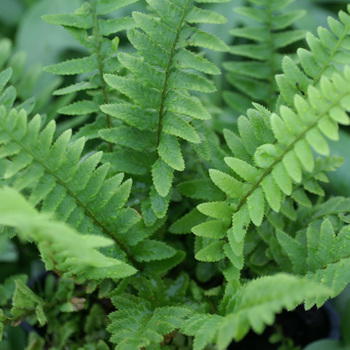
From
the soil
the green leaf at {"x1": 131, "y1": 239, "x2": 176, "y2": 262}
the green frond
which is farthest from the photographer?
the soil

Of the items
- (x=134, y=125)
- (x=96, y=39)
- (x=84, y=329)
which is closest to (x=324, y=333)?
(x=84, y=329)

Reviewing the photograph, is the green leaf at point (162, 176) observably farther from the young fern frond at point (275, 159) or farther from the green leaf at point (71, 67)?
the green leaf at point (71, 67)

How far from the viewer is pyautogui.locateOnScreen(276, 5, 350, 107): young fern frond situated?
838mm

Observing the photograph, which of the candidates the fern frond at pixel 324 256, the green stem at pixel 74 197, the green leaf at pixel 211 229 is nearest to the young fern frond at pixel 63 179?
the green stem at pixel 74 197

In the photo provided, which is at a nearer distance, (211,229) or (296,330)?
(211,229)

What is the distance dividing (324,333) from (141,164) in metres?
0.59

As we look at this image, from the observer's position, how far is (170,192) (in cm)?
90

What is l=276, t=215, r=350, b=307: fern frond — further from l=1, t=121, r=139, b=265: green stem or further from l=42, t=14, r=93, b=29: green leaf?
l=42, t=14, r=93, b=29: green leaf

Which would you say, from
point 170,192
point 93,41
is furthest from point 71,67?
point 170,192

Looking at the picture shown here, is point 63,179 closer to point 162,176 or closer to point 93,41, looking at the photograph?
point 162,176

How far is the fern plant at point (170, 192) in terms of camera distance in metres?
0.65

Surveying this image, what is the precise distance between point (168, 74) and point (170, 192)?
24cm

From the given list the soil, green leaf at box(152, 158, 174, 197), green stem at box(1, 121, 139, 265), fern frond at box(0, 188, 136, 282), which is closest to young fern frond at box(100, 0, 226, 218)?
green leaf at box(152, 158, 174, 197)

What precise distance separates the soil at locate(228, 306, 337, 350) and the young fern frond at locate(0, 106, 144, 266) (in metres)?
0.42
